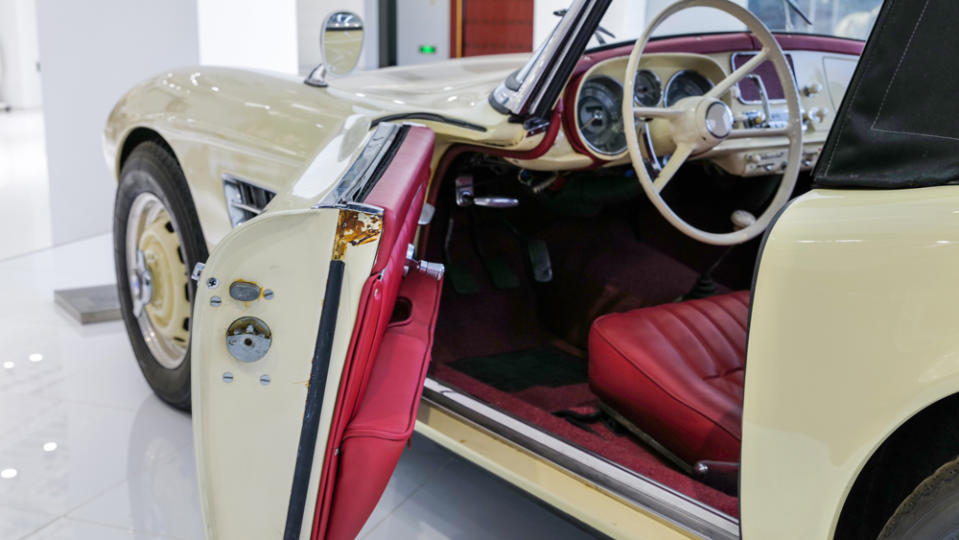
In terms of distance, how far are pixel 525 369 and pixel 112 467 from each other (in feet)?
4.15

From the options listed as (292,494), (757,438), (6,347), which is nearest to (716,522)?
(757,438)

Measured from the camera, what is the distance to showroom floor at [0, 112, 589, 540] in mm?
2225

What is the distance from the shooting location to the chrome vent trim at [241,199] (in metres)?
2.39

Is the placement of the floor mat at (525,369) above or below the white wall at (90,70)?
below

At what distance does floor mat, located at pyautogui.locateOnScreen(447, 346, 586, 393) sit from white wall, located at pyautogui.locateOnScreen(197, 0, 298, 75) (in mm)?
3392

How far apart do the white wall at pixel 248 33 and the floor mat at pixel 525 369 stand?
3392 millimetres

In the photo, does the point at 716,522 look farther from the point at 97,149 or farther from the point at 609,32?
the point at 97,149

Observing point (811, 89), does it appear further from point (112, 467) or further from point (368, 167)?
point (112, 467)

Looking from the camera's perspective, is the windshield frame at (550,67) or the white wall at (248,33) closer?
the windshield frame at (550,67)

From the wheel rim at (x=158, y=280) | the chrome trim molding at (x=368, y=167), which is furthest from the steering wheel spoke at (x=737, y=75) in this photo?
the wheel rim at (x=158, y=280)

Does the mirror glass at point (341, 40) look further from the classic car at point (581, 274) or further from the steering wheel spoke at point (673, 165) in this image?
the steering wheel spoke at point (673, 165)

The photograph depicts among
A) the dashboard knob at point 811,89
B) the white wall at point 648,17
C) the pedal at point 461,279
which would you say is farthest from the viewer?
the pedal at point 461,279

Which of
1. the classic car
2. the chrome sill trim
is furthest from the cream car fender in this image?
the chrome sill trim

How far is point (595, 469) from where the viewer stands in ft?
5.64
